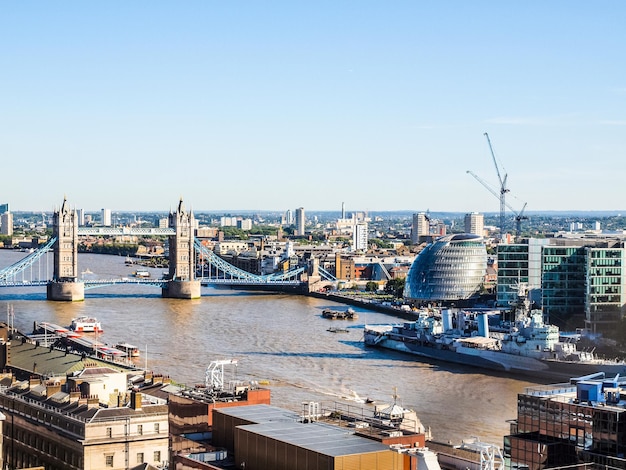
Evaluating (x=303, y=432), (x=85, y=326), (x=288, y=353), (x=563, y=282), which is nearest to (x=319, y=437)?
(x=303, y=432)

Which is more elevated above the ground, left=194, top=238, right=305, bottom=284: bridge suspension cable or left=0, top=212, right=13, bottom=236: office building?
left=0, top=212, right=13, bottom=236: office building

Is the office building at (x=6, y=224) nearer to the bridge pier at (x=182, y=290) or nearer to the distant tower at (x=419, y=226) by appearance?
the distant tower at (x=419, y=226)

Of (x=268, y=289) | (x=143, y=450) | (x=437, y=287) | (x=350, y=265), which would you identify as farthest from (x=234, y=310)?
(x=143, y=450)

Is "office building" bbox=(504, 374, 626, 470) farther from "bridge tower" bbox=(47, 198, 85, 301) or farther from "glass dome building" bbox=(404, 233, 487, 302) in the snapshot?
"bridge tower" bbox=(47, 198, 85, 301)

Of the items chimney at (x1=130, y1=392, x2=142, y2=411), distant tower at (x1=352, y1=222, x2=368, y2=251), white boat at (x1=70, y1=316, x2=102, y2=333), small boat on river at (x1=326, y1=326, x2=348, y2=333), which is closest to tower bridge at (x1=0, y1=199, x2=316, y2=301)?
white boat at (x1=70, y1=316, x2=102, y2=333)

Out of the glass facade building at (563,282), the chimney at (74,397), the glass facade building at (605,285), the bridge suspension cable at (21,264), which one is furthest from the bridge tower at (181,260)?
the chimney at (74,397)

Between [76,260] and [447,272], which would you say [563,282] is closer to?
[447,272]
